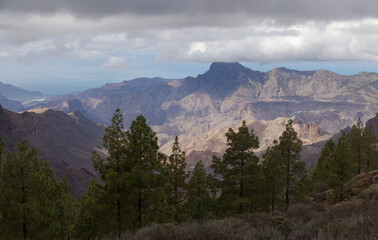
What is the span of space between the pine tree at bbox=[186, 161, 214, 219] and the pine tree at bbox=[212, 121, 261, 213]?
1226 millimetres

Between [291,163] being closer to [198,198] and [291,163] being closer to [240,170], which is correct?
[240,170]

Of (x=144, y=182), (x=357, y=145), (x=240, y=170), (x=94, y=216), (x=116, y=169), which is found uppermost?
(x=116, y=169)

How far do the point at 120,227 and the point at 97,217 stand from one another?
1372 mm

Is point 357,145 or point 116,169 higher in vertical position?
point 116,169

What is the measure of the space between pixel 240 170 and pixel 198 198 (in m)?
3.89

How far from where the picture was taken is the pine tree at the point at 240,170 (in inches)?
874

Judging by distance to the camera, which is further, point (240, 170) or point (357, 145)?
point (357, 145)

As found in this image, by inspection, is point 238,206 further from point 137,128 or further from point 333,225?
point 333,225

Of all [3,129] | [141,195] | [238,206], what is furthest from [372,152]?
[3,129]

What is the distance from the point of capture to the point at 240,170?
2253 cm

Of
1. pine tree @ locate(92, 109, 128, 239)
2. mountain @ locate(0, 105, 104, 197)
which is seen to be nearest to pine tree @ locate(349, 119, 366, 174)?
pine tree @ locate(92, 109, 128, 239)

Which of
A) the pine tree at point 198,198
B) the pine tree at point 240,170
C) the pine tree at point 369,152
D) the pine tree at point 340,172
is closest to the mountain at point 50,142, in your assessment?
the pine tree at point 198,198

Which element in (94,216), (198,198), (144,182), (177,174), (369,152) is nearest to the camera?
(144,182)

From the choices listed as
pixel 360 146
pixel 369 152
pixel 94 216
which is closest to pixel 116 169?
pixel 94 216
